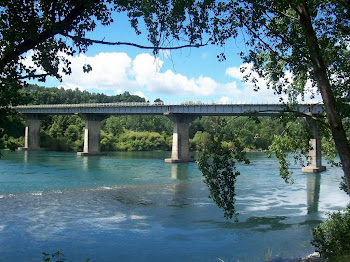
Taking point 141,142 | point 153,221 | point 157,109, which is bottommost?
point 153,221

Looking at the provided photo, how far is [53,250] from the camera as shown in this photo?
51.7 feet

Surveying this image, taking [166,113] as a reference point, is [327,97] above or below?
below

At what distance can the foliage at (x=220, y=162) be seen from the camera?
33.1ft

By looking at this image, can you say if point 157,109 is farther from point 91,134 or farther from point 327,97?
point 327,97

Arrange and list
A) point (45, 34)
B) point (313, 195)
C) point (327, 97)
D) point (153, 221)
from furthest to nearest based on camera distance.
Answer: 1. point (313, 195)
2. point (153, 221)
3. point (327, 97)
4. point (45, 34)

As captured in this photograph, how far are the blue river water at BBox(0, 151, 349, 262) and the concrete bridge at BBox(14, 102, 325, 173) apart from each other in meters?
21.4

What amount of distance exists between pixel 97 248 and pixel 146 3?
11.5m

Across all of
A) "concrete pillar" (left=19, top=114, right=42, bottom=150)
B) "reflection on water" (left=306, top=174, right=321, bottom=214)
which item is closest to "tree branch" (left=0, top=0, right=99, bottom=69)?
"reflection on water" (left=306, top=174, right=321, bottom=214)

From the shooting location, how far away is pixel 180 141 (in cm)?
7475

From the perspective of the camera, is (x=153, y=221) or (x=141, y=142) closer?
(x=153, y=221)

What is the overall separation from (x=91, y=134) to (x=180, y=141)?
88.4ft

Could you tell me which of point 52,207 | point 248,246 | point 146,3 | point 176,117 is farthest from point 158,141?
point 146,3

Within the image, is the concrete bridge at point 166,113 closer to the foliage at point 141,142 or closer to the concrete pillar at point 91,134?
the concrete pillar at point 91,134

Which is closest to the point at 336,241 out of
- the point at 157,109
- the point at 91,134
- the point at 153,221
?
the point at 153,221
